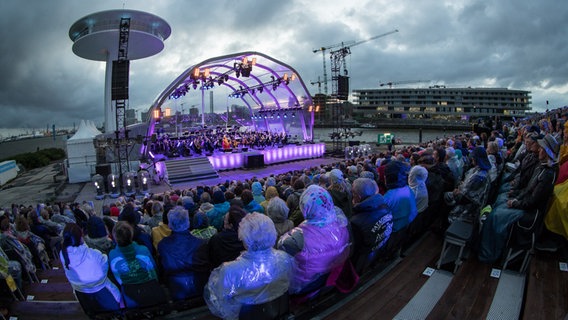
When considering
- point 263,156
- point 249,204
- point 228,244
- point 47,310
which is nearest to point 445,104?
point 263,156

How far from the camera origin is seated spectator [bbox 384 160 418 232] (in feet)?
11.2

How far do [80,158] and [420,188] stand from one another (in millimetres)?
19736

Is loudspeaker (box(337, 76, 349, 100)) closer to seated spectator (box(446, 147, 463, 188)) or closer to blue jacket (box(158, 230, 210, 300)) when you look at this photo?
seated spectator (box(446, 147, 463, 188))

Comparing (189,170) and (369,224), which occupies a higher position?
(369,224)

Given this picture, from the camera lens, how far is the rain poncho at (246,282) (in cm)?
205

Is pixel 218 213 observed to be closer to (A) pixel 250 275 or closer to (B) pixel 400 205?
(A) pixel 250 275

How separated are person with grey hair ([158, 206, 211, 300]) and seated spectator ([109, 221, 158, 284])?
5.7 inches

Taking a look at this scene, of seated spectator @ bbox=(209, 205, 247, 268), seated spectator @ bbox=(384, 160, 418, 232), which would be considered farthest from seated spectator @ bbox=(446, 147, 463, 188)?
seated spectator @ bbox=(209, 205, 247, 268)

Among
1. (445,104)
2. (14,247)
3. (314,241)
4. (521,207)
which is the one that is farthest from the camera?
(445,104)

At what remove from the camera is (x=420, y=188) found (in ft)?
13.3

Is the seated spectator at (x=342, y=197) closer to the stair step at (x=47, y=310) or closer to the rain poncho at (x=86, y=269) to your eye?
the rain poncho at (x=86, y=269)

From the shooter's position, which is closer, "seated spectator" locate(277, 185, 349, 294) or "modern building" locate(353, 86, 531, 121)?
"seated spectator" locate(277, 185, 349, 294)

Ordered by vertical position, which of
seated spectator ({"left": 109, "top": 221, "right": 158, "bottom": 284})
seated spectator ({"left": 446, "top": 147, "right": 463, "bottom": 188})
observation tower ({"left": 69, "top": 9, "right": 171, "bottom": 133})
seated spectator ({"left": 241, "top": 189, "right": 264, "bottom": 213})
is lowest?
seated spectator ({"left": 109, "top": 221, "right": 158, "bottom": 284})

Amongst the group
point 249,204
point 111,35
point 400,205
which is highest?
point 111,35
